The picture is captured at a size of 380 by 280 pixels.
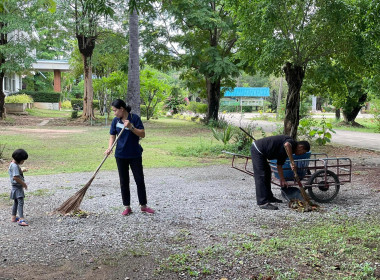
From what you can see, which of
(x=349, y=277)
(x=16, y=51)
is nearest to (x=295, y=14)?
(x=349, y=277)

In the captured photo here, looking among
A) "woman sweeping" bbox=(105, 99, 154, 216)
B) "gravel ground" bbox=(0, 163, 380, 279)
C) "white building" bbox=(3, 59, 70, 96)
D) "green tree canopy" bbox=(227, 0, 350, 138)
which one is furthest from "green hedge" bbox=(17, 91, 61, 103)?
"woman sweeping" bbox=(105, 99, 154, 216)

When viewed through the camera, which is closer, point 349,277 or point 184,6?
point 349,277

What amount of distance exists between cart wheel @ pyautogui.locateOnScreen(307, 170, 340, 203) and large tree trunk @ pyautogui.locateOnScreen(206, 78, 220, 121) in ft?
64.3

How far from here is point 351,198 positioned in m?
7.75

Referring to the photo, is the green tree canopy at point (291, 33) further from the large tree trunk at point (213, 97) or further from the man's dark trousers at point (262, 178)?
the large tree trunk at point (213, 97)

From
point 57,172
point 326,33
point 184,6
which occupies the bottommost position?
point 57,172

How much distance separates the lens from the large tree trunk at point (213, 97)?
88.1ft

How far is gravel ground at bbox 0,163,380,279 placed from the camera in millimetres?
4430

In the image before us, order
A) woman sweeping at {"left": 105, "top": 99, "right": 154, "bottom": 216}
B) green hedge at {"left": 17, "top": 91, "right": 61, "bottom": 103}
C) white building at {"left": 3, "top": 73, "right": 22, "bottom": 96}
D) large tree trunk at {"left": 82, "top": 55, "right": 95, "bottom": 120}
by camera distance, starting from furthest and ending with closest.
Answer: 1. green hedge at {"left": 17, "top": 91, "right": 61, "bottom": 103}
2. white building at {"left": 3, "top": 73, "right": 22, "bottom": 96}
3. large tree trunk at {"left": 82, "top": 55, "right": 95, "bottom": 120}
4. woman sweeping at {"left": 105, "top": 99, "right": 154, "bottom": 216}

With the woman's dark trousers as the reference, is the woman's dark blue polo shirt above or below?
above

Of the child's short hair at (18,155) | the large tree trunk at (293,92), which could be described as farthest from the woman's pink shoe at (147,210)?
the large tree trunk at (293,92)

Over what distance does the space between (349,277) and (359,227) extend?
1805mm

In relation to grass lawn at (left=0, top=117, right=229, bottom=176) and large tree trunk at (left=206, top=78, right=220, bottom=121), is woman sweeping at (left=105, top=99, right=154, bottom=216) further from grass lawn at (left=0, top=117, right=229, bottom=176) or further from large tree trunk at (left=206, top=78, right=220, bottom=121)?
large tree trunk at (left=206, top=78, right=220, bottom=121)

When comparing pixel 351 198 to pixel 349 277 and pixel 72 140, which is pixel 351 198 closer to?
pixel 349 277
